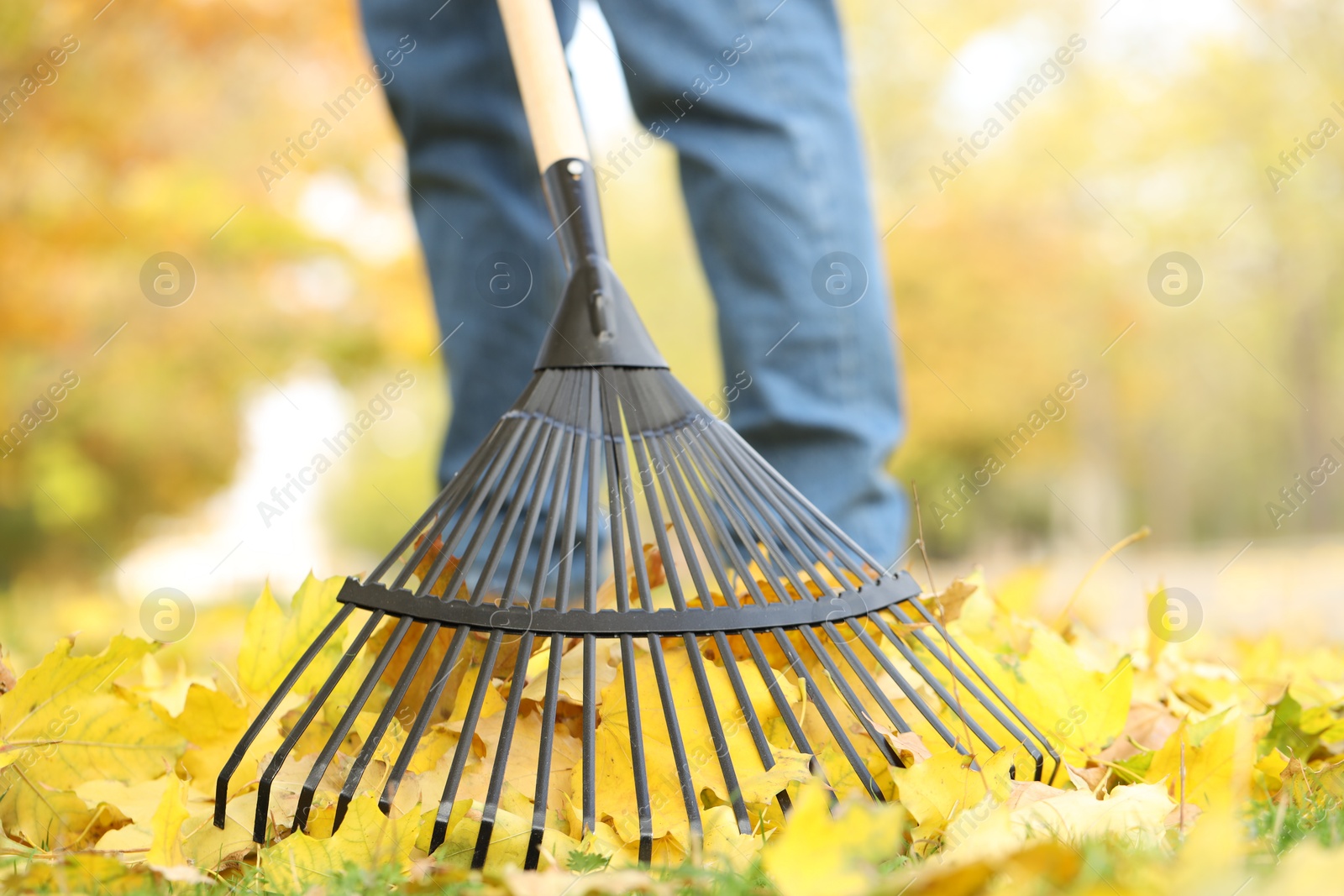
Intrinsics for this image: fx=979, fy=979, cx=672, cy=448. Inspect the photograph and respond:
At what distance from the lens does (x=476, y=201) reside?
4.78ft

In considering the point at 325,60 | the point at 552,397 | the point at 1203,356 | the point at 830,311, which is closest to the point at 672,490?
the point at 552,397

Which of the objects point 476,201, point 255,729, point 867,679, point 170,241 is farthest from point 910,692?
point 170,241

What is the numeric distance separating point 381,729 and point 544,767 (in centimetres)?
13

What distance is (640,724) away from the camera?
76 centimetres

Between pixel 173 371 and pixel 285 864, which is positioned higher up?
pixel 173 371

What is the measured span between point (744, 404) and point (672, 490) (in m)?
0.44

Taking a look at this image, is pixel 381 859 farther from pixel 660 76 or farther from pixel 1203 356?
pixel 1203 356

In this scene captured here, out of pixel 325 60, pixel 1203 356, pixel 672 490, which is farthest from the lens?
pixel 1203 356

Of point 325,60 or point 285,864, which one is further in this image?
point 325,60

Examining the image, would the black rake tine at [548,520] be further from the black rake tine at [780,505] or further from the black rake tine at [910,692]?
the black rake tine at [910,692]

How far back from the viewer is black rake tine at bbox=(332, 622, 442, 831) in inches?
27.8

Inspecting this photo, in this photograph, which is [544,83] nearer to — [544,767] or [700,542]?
[700,542]

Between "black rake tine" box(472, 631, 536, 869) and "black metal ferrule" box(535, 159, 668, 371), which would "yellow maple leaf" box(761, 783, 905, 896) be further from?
"black metal ferrule" box(535, 159, 668, 371)

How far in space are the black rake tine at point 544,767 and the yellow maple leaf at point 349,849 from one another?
8cm
